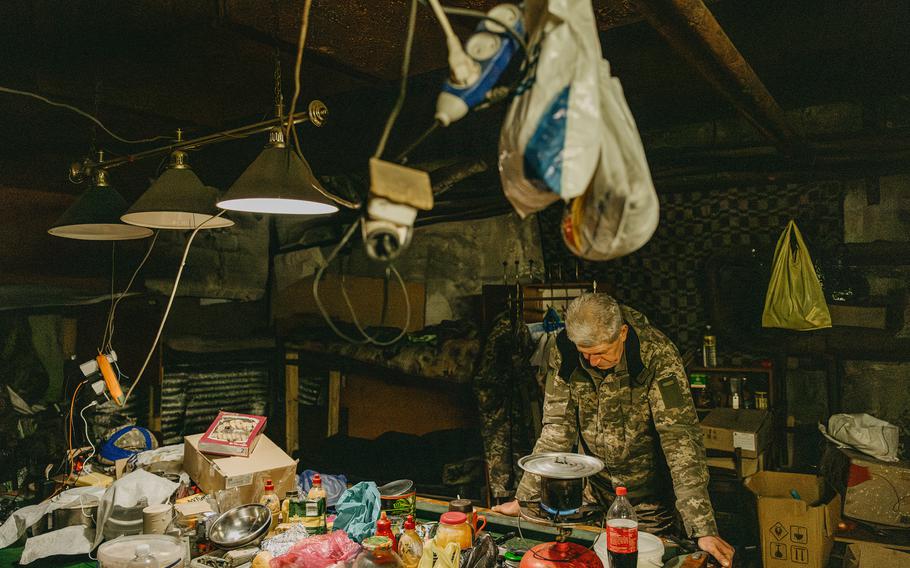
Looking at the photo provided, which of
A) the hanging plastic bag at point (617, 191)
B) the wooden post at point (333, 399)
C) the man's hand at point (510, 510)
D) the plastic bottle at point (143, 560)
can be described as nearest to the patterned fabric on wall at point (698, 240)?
the wooden post at point (333, 399)

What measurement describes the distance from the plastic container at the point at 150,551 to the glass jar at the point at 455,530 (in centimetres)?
114

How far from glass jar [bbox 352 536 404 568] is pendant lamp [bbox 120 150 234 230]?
5.67 ft

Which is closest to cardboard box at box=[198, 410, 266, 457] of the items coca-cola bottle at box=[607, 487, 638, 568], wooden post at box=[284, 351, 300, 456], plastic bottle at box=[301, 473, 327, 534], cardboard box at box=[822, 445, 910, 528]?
plastic bottle at box=[301, 473, 327, 534]

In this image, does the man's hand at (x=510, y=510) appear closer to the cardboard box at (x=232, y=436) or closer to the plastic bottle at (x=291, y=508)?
the plastic bottle at (x=291, y=508)

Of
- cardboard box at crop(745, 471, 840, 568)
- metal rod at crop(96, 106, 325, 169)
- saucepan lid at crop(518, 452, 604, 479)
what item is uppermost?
metal rod at crop(96, 106, 325, 169)

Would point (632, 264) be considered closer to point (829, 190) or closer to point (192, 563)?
point (829, 190)

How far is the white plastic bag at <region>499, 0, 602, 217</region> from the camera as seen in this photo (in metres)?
1.17

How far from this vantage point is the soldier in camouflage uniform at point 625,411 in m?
3.22

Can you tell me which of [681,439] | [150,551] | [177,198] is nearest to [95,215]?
[177,198]

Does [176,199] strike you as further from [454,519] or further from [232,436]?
[454,519]

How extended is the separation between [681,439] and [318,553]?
2.01 meters

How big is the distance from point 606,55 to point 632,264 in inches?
121

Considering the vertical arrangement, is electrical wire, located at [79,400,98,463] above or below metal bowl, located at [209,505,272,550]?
above

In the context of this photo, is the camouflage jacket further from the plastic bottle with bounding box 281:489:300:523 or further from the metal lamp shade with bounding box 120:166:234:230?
the metal lamp shade with bounding box 120:166:234:230
